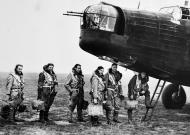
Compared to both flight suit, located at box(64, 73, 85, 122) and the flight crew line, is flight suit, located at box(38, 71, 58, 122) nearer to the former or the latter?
the flight crew line

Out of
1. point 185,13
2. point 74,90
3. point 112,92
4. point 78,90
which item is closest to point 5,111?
point 74,90

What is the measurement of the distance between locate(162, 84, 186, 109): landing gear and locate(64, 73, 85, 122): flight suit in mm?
5757

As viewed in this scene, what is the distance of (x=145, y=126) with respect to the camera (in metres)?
9.93

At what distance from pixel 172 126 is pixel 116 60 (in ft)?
8.23

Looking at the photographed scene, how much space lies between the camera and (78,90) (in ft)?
33.9

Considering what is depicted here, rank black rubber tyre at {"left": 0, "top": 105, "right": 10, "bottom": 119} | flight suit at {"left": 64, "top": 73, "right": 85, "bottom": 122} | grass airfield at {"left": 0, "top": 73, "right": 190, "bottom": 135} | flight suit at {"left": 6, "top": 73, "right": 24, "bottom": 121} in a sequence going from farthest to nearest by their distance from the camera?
flight suit at {"left": 64, "top": 73, "right": 85, "bottom": 122}, black rubber tyre at {"left": 0, "top": 105, "right": 10, "bottom": 119}, flight suit at {"left": 6, "top": 73, "right": 24, "bottom": 121}, grass airfield at {"left": 0, "top": 73, "right": 190, "bottom": 135}

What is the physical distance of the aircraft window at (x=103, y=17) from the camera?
32.9 feet

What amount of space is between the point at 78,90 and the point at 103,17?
88.1 inches

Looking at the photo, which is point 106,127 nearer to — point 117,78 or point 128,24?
point 117,78

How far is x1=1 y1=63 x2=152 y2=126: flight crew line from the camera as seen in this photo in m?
9.79

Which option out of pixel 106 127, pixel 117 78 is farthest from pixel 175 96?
pixel 106 127

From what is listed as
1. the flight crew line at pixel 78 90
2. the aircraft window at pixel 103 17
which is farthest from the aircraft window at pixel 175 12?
the aircraft window at pixel 103 17

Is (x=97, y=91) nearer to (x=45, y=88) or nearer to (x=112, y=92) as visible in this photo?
(x=112, y=92)

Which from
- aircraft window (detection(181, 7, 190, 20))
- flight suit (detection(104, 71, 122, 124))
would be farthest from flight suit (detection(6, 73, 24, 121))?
aircraft window (detection(181, 7, 190, 20))
